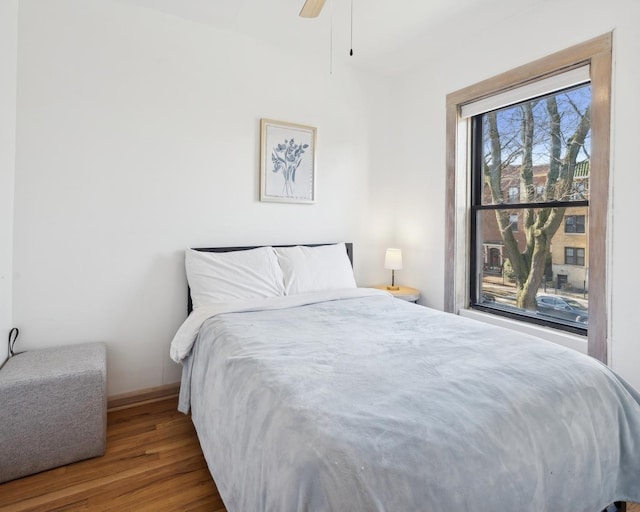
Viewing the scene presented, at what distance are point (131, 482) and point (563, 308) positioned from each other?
2736mm

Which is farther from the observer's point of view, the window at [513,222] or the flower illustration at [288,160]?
the flower illustration at [288,160]

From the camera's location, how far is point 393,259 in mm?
3172

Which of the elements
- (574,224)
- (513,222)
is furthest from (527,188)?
(574,224)

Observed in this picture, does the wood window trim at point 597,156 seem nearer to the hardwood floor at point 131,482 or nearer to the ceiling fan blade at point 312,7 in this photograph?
the hardwood floor at point 131,482

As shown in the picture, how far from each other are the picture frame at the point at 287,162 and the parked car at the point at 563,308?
190 centimetres

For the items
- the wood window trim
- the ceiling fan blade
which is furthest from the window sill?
the ceiling fan blade

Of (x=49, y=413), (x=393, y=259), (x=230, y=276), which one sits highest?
(x=393, y=259)

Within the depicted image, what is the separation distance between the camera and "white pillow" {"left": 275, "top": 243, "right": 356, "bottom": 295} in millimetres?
2566

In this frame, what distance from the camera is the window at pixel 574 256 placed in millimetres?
2266

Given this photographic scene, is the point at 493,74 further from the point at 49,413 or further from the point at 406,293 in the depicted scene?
the point at 49,413

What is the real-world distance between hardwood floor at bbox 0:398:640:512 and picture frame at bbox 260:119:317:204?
177 centimetres

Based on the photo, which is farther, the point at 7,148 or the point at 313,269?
the point at 313,269

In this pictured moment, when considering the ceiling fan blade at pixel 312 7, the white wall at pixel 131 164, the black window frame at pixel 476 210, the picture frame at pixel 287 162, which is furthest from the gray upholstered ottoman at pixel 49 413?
the black window frame at pixel 476 210

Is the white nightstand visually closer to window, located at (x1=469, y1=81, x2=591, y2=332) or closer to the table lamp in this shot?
the table lamp
